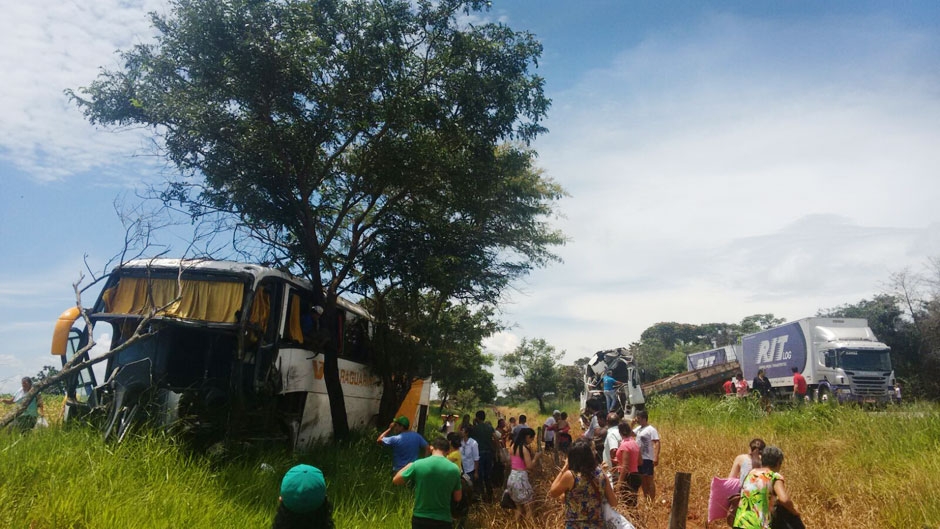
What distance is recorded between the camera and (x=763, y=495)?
5.41 metres

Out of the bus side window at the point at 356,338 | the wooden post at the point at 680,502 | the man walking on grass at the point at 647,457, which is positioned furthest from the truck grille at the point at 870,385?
the wooden post at the point at 680,502

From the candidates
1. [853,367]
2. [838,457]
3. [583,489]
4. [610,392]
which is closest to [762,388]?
[610,392]

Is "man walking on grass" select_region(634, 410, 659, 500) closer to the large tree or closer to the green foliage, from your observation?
the large tree

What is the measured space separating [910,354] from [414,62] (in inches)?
1287

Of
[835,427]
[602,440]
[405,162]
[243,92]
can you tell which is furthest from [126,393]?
[835,427]

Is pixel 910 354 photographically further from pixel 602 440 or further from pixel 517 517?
pixel 517 517

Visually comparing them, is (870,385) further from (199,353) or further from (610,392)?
(199,353)

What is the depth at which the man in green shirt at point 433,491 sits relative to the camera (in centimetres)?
568

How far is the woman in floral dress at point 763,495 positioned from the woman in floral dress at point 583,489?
4.39ft

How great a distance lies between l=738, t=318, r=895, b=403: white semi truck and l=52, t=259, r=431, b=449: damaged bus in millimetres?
16493

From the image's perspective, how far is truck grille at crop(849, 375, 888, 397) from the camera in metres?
20.3

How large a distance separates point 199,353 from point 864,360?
20488 mm

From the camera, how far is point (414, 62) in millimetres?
11305

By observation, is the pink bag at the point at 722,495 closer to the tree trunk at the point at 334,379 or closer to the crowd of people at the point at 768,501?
the crowd of people at the point at 768,501
